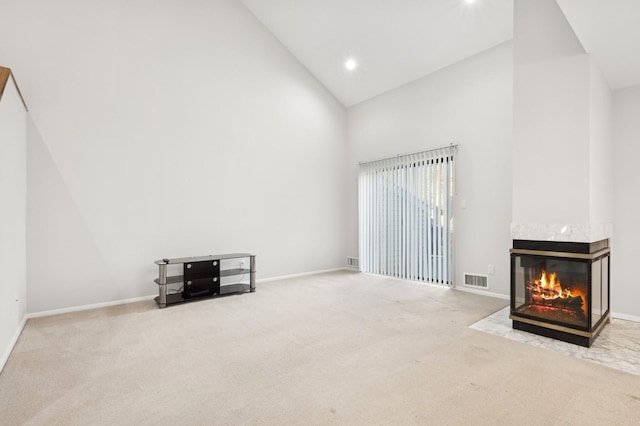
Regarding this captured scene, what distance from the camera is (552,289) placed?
2.83m

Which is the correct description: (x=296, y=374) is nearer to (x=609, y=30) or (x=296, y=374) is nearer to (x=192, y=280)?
(x=192, y=280)

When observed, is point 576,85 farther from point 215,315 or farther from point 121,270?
point 121,270

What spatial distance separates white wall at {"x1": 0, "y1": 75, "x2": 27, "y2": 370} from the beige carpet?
241 mm

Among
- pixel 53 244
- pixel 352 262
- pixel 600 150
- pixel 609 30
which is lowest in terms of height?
pixel 352 262

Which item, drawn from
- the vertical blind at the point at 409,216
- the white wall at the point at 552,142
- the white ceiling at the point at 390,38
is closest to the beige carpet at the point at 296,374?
the white wall at the point at 552,142

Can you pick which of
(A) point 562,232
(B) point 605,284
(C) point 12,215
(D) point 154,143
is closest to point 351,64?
(D) point 154,143

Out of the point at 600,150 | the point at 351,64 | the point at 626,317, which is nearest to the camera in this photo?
the point at 600,150

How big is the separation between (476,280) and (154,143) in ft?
15.8

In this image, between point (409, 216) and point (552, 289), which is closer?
point (552, 289)

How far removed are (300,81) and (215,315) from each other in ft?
14.3

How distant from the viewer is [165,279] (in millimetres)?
3984

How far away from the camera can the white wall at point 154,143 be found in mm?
3639

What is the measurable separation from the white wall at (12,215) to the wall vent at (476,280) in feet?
16.3

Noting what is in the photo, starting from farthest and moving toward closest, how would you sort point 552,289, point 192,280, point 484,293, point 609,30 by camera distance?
point 484,293 → point 192,280 → point 552,289 → point 609,30
